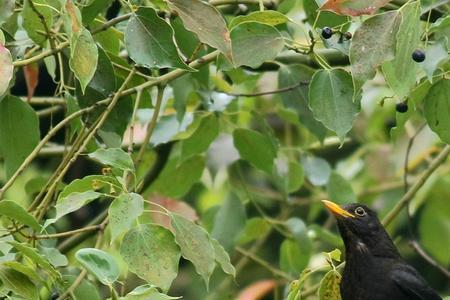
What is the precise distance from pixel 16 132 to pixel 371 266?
144 cm

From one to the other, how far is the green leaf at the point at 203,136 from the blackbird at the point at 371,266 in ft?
1.77

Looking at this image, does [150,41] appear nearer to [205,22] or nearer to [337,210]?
[205,22]

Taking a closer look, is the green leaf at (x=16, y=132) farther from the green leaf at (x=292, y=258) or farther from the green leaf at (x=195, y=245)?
the green leaf at (x=292, y=258)

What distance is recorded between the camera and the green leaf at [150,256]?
10.5ft

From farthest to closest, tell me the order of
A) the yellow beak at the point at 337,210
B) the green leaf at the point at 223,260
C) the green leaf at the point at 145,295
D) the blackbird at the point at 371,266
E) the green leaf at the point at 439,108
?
1. the yellow beak at the point at 337,210
2. the blackbird at the point at 371,266
3. the green leaf at the point at 439,108
4. the green leaf at the point at 223,260
5. the green leaf at the point at 145,295

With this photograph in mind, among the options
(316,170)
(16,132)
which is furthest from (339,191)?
(16,132)

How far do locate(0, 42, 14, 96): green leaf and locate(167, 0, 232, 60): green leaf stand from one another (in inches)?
19.0

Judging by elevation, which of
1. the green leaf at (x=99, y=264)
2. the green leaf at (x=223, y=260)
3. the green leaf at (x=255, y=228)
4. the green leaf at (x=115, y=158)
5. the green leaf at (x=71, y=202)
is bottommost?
the green leaf at (x=255, y=228)

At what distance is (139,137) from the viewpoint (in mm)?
5340

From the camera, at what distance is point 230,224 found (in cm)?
484

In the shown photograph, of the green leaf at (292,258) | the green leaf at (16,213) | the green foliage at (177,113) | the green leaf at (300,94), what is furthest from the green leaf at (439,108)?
the green leaf at (292,258)

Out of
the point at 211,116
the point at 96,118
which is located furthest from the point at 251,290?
the point at 96,118

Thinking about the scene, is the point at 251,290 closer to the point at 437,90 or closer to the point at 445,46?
the point at 437,90

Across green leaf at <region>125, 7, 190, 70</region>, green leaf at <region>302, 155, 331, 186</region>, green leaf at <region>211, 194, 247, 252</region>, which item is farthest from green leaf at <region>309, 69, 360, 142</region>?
green leaf at <region>302, 155, 331, 186</region>
